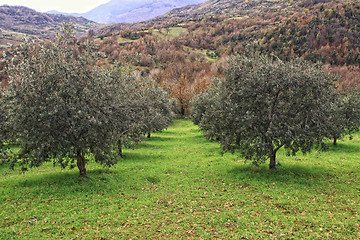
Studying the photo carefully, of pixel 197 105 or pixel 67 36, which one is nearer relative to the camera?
pixel 67 36

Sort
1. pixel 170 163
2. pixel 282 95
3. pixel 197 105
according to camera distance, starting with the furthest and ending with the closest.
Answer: pixel 197 105
pixel 170 163
pixel 282 95

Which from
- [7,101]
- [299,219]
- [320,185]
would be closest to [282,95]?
[320,185]

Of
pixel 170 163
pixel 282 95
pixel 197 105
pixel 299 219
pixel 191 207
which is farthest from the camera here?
pixel 197 105

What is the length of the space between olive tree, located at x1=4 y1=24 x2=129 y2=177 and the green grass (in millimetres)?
2677

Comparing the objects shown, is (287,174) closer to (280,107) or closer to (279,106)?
(280,107)

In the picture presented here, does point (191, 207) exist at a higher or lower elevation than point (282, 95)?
lower

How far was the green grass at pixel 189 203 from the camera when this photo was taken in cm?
1245

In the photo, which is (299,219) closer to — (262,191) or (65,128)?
(262,191)

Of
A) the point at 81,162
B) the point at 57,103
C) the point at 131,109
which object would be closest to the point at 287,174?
the point at 131,109

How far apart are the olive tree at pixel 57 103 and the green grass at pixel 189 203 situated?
2.68m

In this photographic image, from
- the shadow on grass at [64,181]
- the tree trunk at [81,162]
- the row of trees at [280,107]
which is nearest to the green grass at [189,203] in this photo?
the shadow on grass at [64,181]

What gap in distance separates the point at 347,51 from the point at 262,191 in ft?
472

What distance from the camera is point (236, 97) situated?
20.7m

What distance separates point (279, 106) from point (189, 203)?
1107 cm
